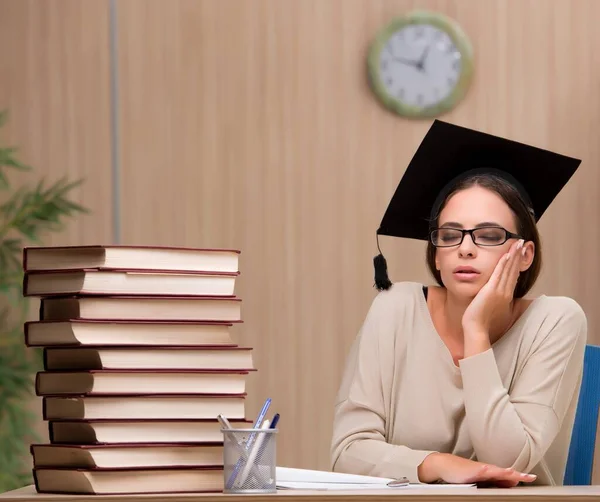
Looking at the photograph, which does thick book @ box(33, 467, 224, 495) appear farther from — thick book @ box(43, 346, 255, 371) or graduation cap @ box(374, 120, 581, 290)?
graduation cap @ box(374, 120, 581, 290)

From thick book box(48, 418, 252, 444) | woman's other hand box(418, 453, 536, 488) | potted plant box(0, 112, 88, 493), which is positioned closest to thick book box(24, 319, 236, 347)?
thick book box(48, 418, 252, 444)

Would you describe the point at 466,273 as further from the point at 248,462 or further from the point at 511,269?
the point at 248,462

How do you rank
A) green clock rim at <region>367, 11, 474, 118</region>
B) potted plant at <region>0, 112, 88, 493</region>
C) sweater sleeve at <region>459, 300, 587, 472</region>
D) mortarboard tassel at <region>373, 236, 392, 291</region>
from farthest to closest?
green clock rim at <region>367, 11, 474, 118</region> → potted plant at <region>0, 112, 88, 493</region> → mortarboard tassel at <region>373, 236, 392, 291</region> → sweater sleeve at <region>459, 300, 587, 472</region>

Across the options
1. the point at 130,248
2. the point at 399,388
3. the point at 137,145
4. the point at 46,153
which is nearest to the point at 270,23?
the point at 137,145

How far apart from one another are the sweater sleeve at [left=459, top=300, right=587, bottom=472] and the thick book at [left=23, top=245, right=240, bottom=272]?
530mm

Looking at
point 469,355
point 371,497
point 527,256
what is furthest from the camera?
point 527,256

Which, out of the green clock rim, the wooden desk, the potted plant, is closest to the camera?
the wooden desk

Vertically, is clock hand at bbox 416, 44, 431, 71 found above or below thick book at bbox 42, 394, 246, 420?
above

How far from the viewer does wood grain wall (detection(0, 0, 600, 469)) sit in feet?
13.0

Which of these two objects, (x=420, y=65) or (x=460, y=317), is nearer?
(x=460, y=317)

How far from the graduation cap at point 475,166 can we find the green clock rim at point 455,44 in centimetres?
201

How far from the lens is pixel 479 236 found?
1780 mm

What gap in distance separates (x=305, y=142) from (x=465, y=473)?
2.58 meters

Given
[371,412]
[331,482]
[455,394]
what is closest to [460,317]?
[455,394]
